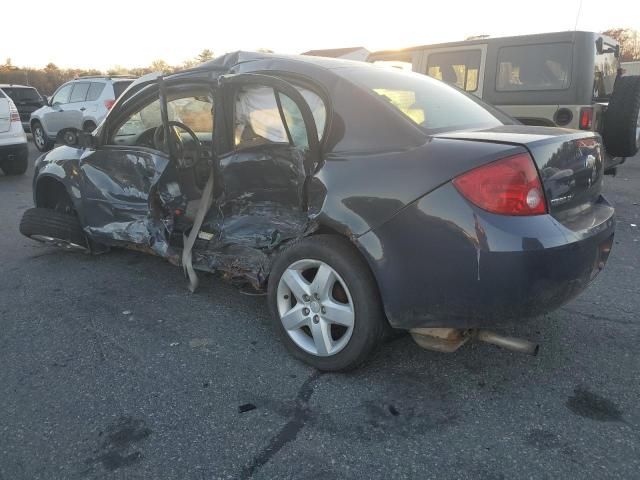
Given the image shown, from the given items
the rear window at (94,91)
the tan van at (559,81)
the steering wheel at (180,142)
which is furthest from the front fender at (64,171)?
the rear window at (94,91)

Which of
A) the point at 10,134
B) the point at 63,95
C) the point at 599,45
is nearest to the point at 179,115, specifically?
the point at 599,45

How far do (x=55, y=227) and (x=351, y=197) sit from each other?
308 cm

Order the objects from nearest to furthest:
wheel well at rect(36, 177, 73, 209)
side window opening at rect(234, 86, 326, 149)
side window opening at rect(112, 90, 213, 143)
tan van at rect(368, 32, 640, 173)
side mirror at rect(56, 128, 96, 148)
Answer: side window opening at rect(234, 86, 326, 149)
side window opening at rect(112, 90, 213, 143)
side mirror at rect(56, 128, 96, 148)
wheel well at rect(36, 177, 73, 209)
tan van at rect(368, 32, 640, 173)

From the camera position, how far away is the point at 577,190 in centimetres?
251

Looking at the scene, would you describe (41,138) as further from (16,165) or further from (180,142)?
(180,142)

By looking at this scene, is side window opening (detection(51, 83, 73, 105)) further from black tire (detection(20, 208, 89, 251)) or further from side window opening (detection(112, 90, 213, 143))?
side window opening (detection(112, 90, 213, 143))

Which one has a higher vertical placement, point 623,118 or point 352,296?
point 623,118

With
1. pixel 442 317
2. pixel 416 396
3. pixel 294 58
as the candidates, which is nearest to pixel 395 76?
pixel 294 58

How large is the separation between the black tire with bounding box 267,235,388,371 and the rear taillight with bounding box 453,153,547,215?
0.66 meters

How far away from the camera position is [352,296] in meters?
2.55

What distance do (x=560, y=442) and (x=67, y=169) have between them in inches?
162

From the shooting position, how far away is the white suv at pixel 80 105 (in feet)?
39.0

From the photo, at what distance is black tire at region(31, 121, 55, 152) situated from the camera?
44.2ft

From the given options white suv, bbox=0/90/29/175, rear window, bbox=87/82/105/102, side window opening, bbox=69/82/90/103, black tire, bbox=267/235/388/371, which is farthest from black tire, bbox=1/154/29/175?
black tire, bbox=267/235/388/371
